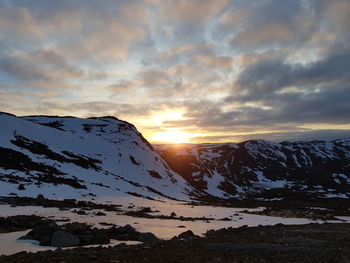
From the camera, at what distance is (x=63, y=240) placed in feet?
54.2

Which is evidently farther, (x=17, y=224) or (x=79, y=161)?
(x=79, y=161)

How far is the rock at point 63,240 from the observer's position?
16.4m

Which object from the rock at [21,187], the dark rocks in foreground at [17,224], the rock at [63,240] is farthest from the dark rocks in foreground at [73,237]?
the rock at [21,187]

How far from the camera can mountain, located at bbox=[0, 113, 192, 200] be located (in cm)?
5944

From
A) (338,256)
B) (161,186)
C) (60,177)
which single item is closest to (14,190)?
(60,177)

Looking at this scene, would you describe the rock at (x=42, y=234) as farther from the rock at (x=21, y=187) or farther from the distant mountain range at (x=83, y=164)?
the rock at (x=21, y=187)

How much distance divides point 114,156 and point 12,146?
43935 mm

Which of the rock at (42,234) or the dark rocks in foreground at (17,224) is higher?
the rock at (42,234)

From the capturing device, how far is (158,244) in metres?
16.5

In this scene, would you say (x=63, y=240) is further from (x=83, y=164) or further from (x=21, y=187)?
(x=83, y=164)

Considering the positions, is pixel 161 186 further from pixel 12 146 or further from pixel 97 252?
pixel 97 252

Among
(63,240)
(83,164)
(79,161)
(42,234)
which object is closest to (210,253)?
(63,240)

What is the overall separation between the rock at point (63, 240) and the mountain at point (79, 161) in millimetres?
32972

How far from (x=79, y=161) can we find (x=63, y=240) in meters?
79.8
